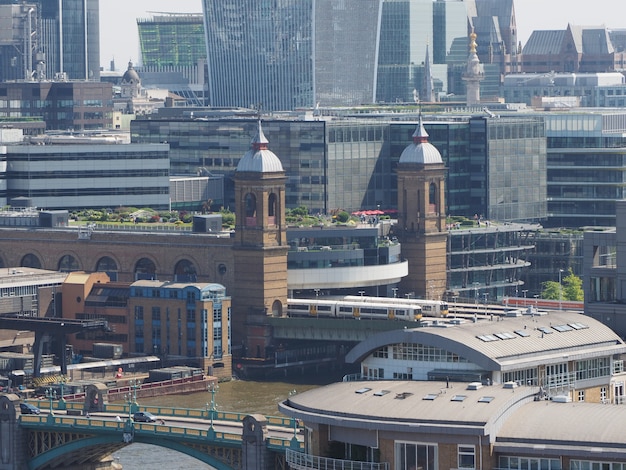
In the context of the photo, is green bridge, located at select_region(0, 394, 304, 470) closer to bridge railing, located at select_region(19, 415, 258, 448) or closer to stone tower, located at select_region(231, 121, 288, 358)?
bridge railing, located at select_region(19, 415, 258, 448)

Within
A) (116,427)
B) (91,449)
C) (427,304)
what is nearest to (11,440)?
(91,449)

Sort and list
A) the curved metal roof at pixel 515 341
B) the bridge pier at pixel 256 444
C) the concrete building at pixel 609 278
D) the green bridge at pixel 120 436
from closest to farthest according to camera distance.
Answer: the curved metal roof at pixel 515 341 < the bridge pier at pixel 256 444 < the green bridge at pixel 120 436 < the concrete building at pixel 609 278

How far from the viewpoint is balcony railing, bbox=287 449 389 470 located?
111 metres

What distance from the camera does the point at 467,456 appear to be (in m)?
108

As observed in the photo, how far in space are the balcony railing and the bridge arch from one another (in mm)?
20338

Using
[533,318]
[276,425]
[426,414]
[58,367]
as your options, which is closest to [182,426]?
[276,425]

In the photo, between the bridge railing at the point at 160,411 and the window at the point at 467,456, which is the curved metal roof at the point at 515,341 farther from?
the bridge railing at the point at 160,411

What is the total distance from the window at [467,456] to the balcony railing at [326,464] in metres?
3.91

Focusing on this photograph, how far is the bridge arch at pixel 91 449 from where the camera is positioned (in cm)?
13788

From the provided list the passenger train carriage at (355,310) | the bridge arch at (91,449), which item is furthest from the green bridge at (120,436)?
the passenger train carriage at (355,310)

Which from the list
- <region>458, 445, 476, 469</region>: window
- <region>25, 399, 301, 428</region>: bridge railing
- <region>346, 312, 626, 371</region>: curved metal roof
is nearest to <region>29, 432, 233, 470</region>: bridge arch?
<region>25, 399, 301, 428</region>: bridge railing

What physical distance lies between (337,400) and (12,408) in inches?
1439

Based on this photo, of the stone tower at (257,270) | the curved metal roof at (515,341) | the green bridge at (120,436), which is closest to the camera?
the curved metal roof at (515,341)

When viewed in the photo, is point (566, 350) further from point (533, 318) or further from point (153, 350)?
point (153, 350)
